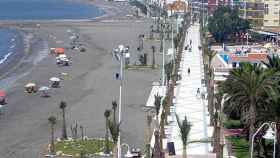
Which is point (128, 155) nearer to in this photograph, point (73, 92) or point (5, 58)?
point (73, 92)

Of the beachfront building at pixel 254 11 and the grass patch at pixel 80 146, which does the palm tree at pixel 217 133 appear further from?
the beachfront building at pixel 254 11

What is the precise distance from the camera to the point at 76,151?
156 ft

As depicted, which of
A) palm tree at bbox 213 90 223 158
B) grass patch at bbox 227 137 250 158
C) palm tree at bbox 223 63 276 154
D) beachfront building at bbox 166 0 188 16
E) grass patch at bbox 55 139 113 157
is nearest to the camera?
palm tree at bbox 223 63 276 154

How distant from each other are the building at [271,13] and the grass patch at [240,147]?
316 feet

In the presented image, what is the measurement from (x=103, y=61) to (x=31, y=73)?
14256 millimetres

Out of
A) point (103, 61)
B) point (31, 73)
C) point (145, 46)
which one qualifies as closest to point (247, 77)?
point (31, 73)

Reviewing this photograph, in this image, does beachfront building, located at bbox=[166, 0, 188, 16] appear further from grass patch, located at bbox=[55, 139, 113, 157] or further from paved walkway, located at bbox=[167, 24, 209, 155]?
grass patch, located at bbox=[55, 139, 113, 157]

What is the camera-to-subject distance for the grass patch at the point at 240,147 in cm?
4647

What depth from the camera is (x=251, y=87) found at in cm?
4053

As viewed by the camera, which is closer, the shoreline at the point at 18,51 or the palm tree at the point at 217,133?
the palm tree at the point at 217,133

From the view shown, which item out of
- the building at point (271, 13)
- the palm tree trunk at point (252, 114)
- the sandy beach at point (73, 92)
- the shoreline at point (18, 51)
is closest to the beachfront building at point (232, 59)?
the sandy beach at point (73, 92)

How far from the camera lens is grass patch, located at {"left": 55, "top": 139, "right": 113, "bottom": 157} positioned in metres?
47.4

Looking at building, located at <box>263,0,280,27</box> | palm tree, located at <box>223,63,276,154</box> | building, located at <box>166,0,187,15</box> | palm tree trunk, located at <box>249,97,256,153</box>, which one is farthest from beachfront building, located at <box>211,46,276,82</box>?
building, located at <box>166,0,187,15</box>

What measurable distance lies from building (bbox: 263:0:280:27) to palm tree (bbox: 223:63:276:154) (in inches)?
4049
